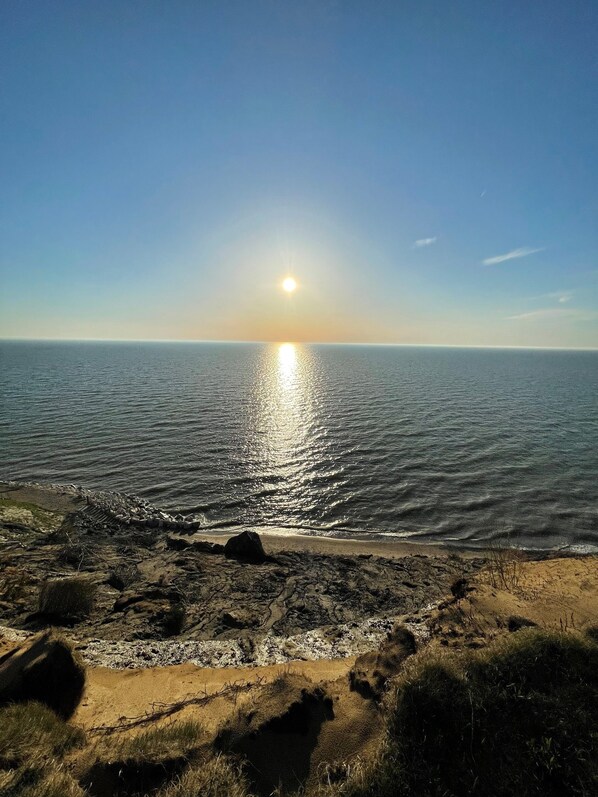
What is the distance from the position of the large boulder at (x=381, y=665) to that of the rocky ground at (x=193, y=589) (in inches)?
98.9

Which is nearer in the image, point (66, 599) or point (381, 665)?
point (381, 665)

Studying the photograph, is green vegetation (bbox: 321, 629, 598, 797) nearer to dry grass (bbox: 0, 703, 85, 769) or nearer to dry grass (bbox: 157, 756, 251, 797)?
dry grass (bbox: 157, 756, 251, 797)

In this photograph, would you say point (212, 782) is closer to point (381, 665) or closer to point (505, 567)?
point (381, 665)

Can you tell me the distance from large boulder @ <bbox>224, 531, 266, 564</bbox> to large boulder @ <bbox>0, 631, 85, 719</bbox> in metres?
10.4

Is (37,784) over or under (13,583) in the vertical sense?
over

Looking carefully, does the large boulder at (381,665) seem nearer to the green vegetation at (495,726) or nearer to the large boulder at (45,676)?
the green vegetation at (495,726)

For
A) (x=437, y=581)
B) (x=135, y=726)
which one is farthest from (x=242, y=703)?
(x=437, y=581)

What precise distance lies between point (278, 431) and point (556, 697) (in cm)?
3816

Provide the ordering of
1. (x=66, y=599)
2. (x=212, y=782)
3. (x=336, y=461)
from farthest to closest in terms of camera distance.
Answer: (x=336, y=461)
(x=66, y=599)
(x=212, y=782)

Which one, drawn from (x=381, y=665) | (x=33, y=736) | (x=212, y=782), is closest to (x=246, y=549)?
(x=381, y=665)

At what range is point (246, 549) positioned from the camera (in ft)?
60.0

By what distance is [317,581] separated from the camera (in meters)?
16.2

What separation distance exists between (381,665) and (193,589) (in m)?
9.64

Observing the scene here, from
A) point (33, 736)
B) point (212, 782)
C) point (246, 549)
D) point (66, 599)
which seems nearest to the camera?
point (212, 782)
